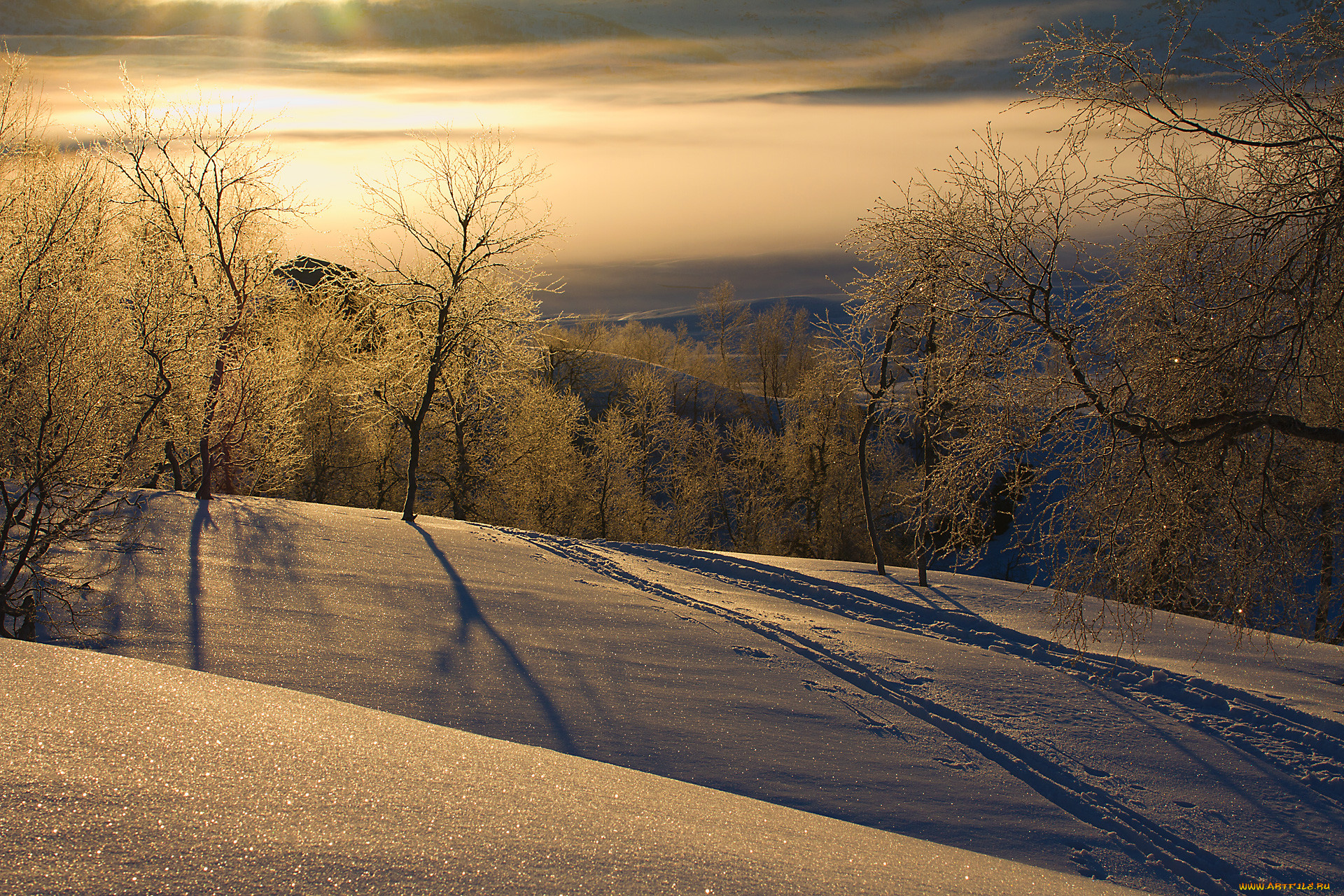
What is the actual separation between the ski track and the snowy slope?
1.24 m

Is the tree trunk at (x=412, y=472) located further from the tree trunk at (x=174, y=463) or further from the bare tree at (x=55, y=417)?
the bare tree at (x=55, y=417)

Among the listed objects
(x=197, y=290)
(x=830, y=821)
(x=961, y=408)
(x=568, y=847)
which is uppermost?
(x=197, y=290)

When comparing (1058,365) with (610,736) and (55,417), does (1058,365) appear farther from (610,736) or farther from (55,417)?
(55,417)

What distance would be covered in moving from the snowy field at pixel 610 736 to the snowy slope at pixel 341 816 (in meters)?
0.01

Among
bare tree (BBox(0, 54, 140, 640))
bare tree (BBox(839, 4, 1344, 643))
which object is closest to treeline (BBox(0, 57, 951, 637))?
bare tree (BBox(0, 54, 140, 640))

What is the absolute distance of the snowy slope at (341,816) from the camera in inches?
81.2

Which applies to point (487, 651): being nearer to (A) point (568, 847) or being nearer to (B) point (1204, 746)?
(A) point (568, 847)

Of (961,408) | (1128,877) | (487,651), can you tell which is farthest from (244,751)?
(961,408)

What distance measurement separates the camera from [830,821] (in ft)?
12.3

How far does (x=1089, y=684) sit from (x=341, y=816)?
7425mm

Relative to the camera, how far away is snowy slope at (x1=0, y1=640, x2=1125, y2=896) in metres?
2.06

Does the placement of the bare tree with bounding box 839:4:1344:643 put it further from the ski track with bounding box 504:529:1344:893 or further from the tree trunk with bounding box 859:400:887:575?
the tree trunk with bounding box 859:400:887:575

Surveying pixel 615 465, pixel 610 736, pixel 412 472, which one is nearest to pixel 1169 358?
pixel 610 736

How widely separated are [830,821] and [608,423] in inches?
1224
